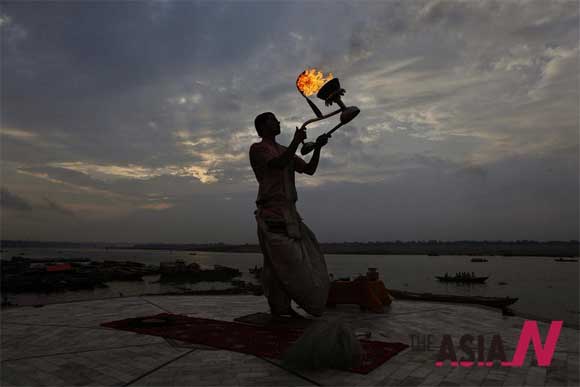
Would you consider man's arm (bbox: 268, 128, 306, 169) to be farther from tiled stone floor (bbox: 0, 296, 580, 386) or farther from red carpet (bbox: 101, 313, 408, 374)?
tiled stone floor (bbox: 0, 296, 580, 386)

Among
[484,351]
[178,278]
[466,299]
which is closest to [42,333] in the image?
[484,351]

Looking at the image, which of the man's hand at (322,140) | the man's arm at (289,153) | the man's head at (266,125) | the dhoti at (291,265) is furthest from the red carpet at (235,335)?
the man's head at (266,125)

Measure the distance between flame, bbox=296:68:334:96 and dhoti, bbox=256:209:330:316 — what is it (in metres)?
2.14

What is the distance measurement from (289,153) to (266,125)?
1160 millimetres

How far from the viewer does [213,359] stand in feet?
17.0

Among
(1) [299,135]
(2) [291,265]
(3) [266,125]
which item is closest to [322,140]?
(1) [299,135]

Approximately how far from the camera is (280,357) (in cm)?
515

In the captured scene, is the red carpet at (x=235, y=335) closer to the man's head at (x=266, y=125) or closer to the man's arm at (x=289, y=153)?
the man's arm at (x=289, y=153)

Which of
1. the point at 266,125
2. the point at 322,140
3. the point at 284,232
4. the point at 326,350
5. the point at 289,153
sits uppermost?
the point at 266,125

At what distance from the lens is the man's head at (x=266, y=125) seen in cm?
743

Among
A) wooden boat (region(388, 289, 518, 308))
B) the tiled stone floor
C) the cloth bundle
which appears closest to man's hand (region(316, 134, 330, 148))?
the cloth bundle

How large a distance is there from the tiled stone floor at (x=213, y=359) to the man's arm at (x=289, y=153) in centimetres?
312

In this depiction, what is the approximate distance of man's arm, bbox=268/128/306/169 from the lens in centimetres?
639

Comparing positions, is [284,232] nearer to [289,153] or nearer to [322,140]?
[289,153]
